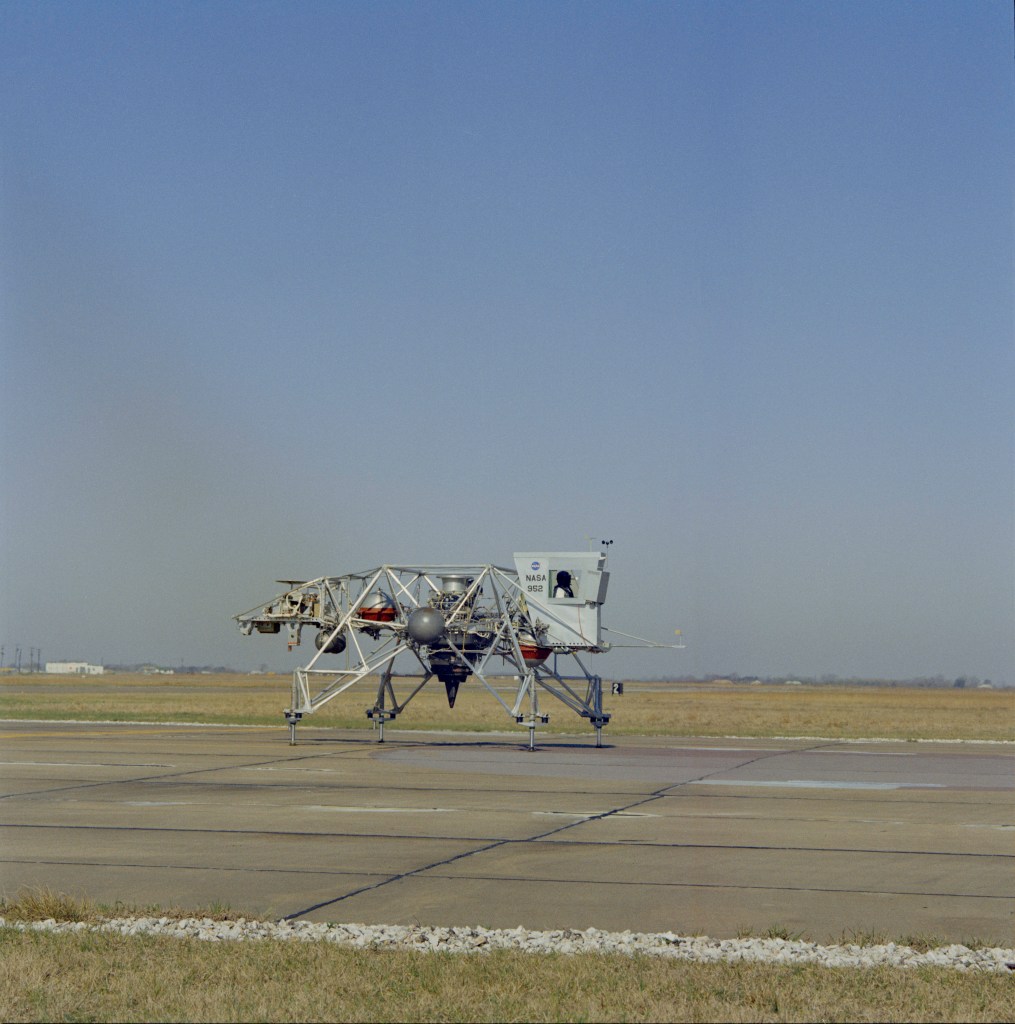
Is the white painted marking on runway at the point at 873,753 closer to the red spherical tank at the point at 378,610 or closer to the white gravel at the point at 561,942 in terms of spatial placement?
the red spherical tank at the point at 378,610

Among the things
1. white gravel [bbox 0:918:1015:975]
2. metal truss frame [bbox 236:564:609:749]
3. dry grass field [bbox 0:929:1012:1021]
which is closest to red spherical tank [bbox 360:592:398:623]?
metal truss frame [bbox 236:564:609:749]

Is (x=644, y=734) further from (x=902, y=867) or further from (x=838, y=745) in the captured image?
(x=902, y=867)

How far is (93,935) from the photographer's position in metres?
12.2

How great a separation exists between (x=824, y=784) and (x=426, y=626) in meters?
13.2

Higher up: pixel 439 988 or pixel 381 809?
pixel 439 988

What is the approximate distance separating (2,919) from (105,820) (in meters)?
8.01

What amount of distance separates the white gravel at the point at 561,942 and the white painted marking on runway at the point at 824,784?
15882mm

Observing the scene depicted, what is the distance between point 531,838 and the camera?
19266 mm

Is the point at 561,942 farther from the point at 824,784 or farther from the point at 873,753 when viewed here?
the point at 873,753

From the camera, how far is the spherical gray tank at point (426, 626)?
37.0 m

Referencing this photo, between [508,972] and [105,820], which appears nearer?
[508,972]

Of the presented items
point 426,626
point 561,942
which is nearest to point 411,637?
point 426,626

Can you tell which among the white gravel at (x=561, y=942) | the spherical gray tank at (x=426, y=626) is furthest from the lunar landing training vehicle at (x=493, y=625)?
the white gravel at (x=561, y=942)

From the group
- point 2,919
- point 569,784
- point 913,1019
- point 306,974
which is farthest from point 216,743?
point 913,1019
